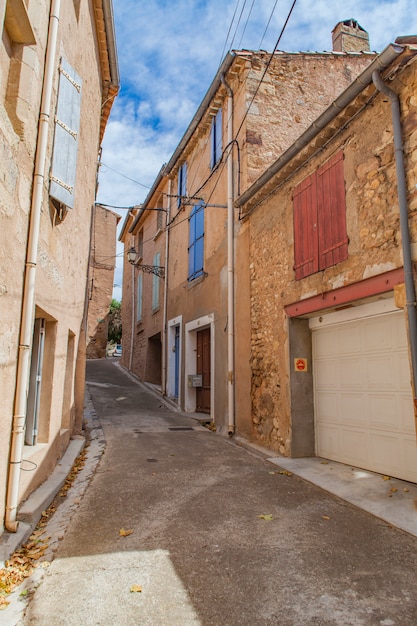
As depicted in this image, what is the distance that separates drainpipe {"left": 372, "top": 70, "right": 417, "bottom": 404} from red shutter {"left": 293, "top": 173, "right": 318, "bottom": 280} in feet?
5.29

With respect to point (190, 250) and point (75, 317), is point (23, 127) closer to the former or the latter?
point (75, 317)

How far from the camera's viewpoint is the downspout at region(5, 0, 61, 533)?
3.21m

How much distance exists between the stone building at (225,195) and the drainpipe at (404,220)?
3866 mm

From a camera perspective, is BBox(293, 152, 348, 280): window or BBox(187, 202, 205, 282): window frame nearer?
BBox(293, 152, 348, 280): window

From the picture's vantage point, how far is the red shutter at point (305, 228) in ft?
19.0

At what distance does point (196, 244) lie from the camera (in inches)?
427

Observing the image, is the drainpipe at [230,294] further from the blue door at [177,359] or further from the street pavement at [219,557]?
the blue door at [177,359]

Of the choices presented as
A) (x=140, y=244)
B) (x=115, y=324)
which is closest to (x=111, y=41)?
(x=140, y=244)

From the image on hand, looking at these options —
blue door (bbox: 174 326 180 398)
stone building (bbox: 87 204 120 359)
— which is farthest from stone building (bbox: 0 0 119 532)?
stone building (bbox: 87 204 120 359)

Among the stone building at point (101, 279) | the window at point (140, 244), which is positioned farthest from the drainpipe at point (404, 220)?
the stone building at point (101, 279)

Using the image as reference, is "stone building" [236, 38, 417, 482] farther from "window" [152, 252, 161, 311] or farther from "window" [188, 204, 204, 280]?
"window" [152, 252, 161, 311]

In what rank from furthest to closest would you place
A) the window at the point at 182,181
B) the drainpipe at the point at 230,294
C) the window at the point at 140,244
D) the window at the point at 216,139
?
1. the window at the point at 140,244
2. the window at the point at 182,181
3. the window at the point at 216,139
4. the drainpipe at the point at 230,294

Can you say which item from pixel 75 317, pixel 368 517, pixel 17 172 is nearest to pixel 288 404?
pixel 368 517

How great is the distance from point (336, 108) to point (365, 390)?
3.49 meters
